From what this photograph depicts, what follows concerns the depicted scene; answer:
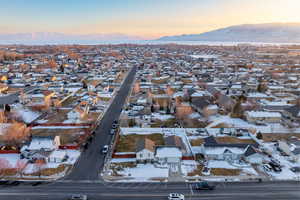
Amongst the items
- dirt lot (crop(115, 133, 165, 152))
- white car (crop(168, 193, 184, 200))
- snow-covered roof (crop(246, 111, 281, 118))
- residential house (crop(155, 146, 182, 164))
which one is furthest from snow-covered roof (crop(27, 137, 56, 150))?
snow-covered roof (crop(246, 111, 281, 118))

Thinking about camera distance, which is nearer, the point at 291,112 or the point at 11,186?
the point at 11,186

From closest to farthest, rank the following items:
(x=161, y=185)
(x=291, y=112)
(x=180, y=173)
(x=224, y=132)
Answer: (x=161, y=185) → (x=180, y=173) → (x=224, y=132) → (x=291, y=112)

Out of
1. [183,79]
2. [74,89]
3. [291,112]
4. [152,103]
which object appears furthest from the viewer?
[183,79]

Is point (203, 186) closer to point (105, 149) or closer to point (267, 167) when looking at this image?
point (267, 167)

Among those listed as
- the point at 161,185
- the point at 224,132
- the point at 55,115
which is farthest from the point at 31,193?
the point at 224,132

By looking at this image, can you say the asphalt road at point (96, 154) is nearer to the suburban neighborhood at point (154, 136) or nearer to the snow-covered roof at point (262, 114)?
the suburban neighborhood at point (154, 136)

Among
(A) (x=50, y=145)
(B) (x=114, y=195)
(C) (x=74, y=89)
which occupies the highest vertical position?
(C) (x=74, y=89)

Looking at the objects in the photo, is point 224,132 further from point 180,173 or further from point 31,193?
point 31,193

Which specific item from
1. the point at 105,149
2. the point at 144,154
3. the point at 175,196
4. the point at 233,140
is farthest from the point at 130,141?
the point at 233,140
